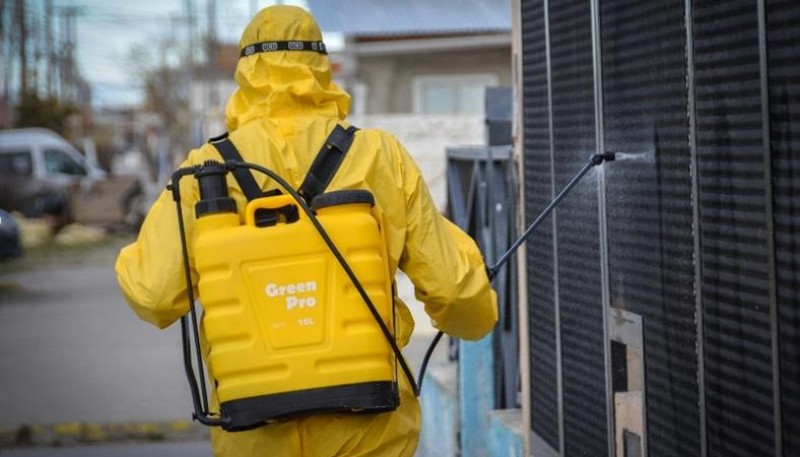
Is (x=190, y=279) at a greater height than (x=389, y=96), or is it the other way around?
(x=389, y=96)

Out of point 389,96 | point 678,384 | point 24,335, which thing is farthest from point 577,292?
point 389,96

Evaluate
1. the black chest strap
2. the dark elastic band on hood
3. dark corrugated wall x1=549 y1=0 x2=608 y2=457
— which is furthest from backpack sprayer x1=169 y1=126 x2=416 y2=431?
dark corrugated wall x1=549 y1=0 x2=608 y2=457

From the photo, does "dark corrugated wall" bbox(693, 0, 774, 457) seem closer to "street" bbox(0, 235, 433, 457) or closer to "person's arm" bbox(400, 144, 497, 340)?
"person's arm" bbox(400, 144, 497, 340)

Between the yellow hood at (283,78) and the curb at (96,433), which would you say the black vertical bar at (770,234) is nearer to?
the yellow hood at (283,78)

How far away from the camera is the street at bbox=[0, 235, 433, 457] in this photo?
29.2ft

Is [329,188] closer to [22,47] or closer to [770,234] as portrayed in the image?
[770,234]

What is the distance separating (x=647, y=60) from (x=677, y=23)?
8.2 inches

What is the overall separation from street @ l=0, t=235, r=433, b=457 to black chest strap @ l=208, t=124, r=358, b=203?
5.16m

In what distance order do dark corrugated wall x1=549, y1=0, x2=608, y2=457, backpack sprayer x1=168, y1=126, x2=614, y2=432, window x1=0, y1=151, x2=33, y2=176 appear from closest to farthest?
backpack sprayer x1=168, y1=126, x2=614, y2=432 → dark corrugated wall x1=549, y1=0, x2=608, y2=457 → window x1=0, y1=151, x2=33, y2=176

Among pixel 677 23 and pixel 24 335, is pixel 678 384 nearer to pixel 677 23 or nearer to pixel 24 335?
pixel 677 23

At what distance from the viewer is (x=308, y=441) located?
343 centimetres

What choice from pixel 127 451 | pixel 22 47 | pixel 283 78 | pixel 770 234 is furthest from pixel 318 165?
pixel 22 47

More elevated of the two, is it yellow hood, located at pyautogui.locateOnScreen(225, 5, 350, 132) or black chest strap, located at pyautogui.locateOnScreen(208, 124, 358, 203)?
yellow hood, located at pyautogui.locateOnScreen(225, 5, 350, 132)

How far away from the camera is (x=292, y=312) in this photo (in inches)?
129
